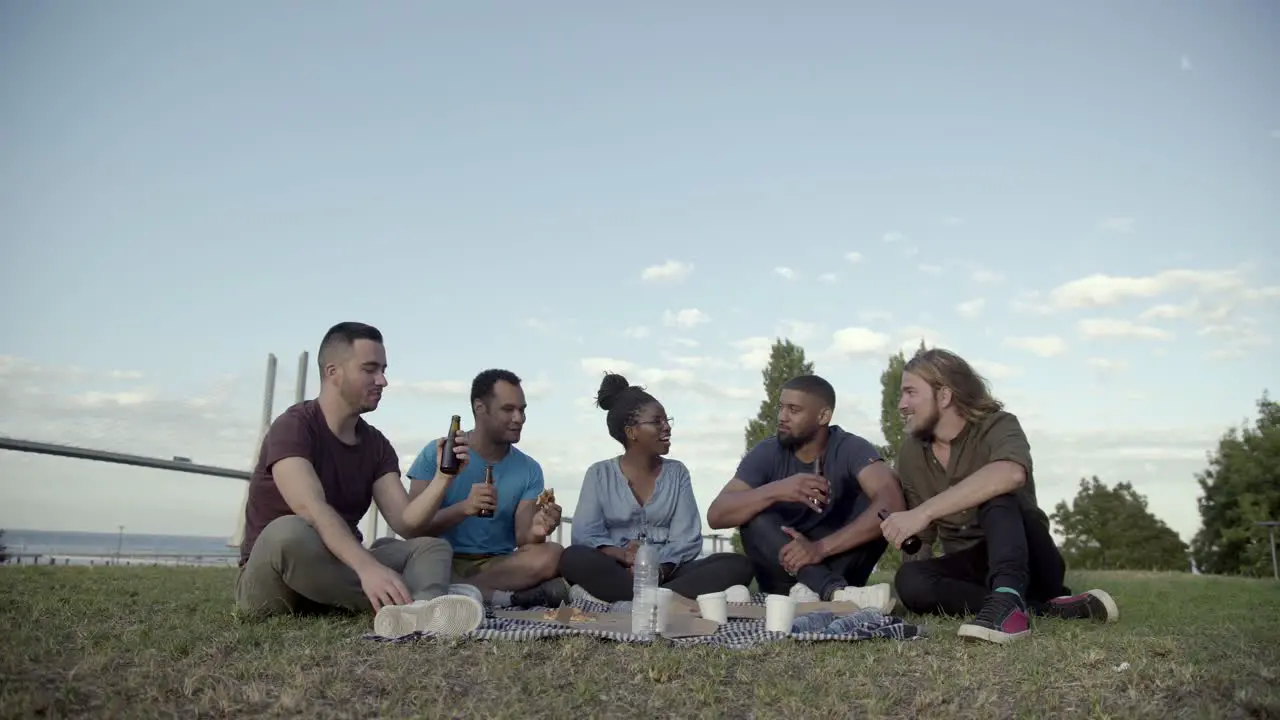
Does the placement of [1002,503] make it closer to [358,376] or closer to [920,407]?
[920,407]

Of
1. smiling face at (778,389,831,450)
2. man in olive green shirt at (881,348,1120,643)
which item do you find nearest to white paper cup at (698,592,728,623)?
man in olive green shirt at (881,348,1120,643)

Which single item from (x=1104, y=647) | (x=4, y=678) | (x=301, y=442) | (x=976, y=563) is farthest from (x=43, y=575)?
(x=1104, y=647)

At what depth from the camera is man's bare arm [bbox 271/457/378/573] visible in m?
4.30

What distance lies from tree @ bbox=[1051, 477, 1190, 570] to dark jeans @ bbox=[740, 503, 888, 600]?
128 ft

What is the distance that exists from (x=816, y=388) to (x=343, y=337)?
10.1 ft

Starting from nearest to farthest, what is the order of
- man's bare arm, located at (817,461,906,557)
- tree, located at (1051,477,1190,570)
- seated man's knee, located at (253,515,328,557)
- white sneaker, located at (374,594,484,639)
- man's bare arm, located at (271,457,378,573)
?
white sneaker, located at (374,594,484,639) < man's bare arm, located at (271,457,378,573) < seated man's knee, located at (253,515,328,557) < man's bare arm, located at (817,461,906,557) < tree, located at (1051,477,1190,570)

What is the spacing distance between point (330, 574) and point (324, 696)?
1.44m

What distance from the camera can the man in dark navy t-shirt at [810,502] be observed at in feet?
19.3

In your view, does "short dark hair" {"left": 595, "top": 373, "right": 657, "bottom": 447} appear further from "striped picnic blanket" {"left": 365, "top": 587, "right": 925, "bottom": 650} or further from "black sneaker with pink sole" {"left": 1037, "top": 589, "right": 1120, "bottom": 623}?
"black sneaker with pink sole" {"left": 1037, "top": 589, "right": 1120, "bottom": 623}

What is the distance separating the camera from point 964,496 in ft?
16.1

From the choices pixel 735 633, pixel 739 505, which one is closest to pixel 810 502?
pixel 739 505

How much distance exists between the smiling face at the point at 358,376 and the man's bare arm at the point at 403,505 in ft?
1.47

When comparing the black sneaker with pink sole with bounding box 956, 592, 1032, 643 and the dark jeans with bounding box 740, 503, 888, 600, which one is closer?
the black sneaker with pink sole with bounding box 956, 592, 1032, 643

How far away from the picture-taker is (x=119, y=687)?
3.26m
